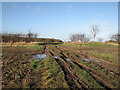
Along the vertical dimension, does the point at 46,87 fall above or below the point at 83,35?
below

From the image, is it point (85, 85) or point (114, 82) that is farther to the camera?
point (114, 82)

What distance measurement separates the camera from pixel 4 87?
14.4 feet

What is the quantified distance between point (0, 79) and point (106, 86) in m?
4.88

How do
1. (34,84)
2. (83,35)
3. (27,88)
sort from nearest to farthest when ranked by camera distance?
1. (27,88)
2. (34,84)
3. (83,35)

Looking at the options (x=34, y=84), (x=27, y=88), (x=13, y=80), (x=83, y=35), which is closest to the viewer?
(x=27, y=88)

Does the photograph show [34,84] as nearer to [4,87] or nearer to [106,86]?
[4,87]

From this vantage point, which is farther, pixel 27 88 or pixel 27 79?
pixel 27 79

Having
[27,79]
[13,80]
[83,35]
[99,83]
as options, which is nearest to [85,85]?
[99,83]

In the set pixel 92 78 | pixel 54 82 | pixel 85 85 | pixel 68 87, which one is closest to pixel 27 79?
pixel 54 82

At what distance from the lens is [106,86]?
4.44 m

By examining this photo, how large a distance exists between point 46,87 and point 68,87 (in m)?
0.89

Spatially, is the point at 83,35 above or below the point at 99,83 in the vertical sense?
above

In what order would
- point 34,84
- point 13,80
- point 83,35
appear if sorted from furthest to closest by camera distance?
1. point 83,35
2. point 13,80
3. point 34,84

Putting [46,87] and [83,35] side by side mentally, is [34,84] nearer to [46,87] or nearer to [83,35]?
[46,87]
